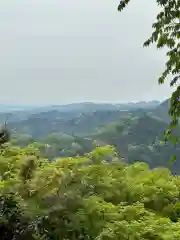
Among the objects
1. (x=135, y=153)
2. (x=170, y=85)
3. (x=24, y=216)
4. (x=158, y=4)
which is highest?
(x=158, y=4)

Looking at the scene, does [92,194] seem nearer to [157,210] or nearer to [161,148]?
[157,210]

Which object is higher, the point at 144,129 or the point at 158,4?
the point at 158,4

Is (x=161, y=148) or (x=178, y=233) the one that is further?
(x=161, y=148)

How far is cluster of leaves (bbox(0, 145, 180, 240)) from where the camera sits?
18.6 feet

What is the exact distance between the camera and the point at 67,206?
580 centimetres

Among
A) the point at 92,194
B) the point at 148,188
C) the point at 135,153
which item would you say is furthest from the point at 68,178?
the point at 135,153

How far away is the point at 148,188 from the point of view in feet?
24.4

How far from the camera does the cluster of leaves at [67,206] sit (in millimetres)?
5668

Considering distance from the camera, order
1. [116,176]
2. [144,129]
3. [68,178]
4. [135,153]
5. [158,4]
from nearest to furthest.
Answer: [158,4], [68,178], [116,176], [135,153], [144,129]

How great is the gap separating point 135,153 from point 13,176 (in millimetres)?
145990

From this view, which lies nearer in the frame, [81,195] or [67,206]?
[67,206]

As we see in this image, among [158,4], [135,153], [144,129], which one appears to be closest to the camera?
[158,4]

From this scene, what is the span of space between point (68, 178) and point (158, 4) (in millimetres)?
2472

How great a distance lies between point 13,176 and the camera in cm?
636
